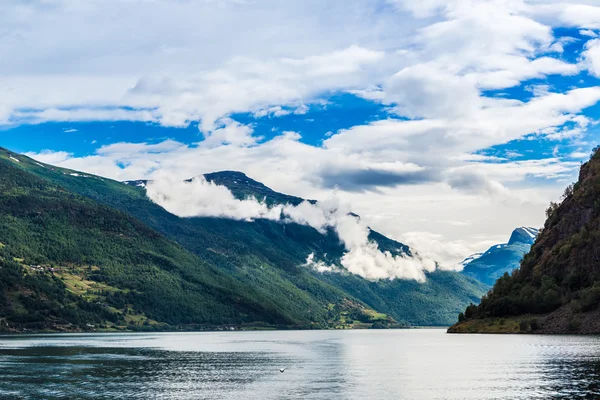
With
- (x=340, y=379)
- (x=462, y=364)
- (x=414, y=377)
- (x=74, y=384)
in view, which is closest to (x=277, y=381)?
(x=340, y=379)

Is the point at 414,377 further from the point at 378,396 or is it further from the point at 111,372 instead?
the point at 111,372

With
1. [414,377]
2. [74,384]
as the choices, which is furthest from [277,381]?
[74,384]

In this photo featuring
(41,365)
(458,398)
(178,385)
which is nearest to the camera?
(458,398)

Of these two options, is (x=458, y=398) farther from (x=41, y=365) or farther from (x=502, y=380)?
(x=41, y=365)

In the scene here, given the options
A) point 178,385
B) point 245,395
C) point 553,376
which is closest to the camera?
point 245,395

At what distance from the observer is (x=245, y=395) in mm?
99375

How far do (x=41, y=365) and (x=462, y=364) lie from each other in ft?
320

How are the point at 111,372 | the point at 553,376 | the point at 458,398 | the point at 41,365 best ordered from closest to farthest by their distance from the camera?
1. the point at 458,398
2. the point at 553,376
3. the point at 111,372
4. the point at 41,365

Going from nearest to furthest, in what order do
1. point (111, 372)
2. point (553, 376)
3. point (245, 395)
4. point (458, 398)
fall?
point (458, 398)
point (245, 395)
point (553, 376)
point (111, 372)

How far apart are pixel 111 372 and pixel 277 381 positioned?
40993mm

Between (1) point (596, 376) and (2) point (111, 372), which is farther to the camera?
(2) point (111, 372)

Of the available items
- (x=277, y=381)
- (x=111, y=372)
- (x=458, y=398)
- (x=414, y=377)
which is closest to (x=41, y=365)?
(x=111, y=372)

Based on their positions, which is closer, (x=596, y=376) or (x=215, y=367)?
(x=596, y=376)

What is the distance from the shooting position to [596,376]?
331ft
